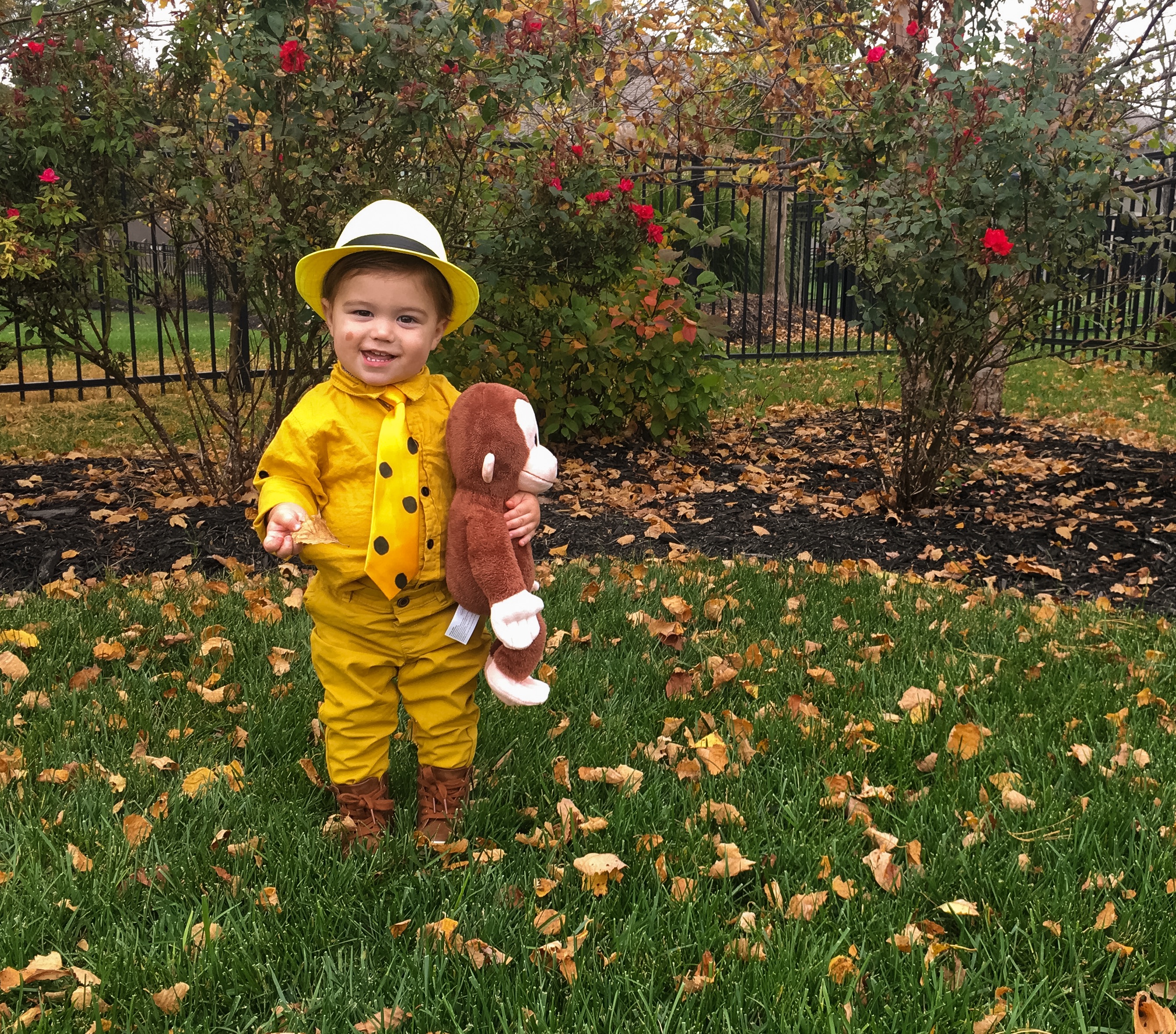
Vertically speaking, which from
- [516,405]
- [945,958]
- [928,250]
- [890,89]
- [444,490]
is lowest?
[945,958]

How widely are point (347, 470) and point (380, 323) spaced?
1.03ft

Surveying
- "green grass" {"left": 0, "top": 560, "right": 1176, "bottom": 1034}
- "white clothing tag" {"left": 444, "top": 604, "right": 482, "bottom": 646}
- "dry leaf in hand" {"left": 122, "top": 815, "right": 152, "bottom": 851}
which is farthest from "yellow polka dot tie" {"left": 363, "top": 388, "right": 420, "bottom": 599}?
"dry leaf in hand" {"left": 122, "top": 815, "right": 152, "bottom": 851}

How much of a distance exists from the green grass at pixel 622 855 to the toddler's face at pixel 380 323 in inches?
41.4

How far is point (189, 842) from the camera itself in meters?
2.14

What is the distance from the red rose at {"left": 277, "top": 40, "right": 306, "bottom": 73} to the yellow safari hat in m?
2.19

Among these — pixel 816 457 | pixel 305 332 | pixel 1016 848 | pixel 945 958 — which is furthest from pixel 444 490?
pixel 816 457

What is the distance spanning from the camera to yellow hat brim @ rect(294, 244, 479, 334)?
194 centimetres

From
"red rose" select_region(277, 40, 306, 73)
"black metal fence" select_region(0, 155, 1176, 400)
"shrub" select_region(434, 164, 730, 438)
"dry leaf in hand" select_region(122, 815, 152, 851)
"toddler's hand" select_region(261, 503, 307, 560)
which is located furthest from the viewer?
"shrub" select_region(434, 164, 730, 438)

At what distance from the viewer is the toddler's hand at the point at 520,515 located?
2.04m

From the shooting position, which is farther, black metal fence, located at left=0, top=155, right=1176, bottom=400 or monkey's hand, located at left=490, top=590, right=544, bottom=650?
black metal fence, located at left=0, top=155, right=1176, bottom=400

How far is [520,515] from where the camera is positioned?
2.04 metres

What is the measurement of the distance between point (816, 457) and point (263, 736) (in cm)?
471

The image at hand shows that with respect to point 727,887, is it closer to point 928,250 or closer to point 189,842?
point 189,842

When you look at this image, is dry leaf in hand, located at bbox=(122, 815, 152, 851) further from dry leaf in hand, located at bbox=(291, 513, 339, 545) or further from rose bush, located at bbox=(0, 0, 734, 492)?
rose bush, located at bbox=(0, 0, 734, 492)
